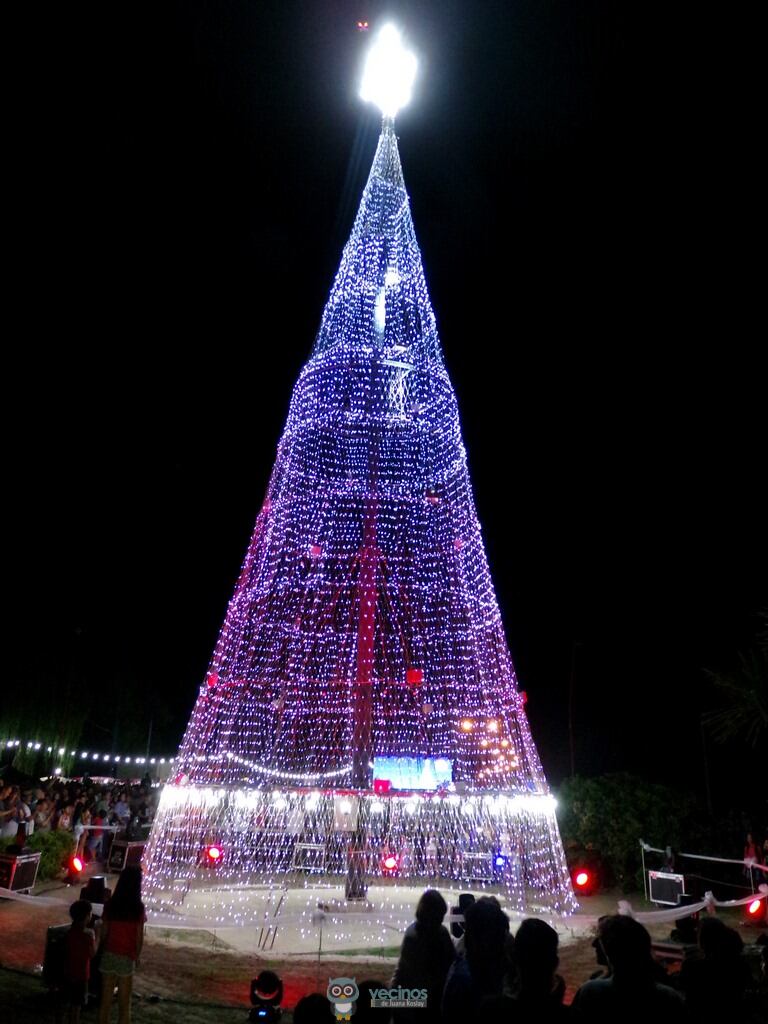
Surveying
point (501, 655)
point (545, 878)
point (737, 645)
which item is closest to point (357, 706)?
point (501, 655)

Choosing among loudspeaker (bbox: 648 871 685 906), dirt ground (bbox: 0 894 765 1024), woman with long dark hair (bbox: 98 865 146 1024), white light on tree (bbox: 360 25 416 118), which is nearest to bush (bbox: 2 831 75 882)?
dirt ground (bbox: 0 894 765 1024)

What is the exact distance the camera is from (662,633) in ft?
68.4

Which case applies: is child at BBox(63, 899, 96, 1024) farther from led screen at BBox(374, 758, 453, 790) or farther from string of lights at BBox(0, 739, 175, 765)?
string of lights at BBox(0, 739, 175, 765)

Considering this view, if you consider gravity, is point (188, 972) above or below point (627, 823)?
below

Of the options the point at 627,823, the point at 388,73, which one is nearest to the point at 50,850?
the point at 627,823

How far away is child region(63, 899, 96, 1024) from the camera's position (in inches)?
198

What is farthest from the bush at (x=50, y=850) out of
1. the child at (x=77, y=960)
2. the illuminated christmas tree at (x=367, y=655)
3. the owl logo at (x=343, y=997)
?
the owl logo at (x=343, y=997)

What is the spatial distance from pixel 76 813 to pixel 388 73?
44.4 feet

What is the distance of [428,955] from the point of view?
12.4 feet

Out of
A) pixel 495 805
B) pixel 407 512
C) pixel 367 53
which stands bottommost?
pixel 495 805

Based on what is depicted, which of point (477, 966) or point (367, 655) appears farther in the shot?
point (367, 655)

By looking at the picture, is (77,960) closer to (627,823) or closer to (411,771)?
(411,771)

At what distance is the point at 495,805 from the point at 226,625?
427 cm

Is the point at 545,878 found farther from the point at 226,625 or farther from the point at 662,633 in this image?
the point at 662,633
